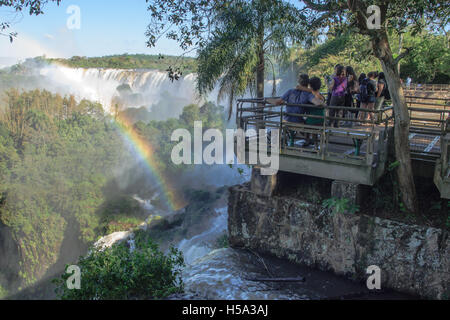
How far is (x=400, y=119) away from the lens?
251 inches

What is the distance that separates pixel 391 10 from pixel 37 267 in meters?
30.7

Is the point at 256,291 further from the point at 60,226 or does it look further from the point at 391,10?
the point at 60,226

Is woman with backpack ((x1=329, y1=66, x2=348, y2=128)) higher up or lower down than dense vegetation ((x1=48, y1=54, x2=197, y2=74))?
lower down

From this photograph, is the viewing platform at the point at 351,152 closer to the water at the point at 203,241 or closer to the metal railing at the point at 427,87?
the water at the point at 203,241

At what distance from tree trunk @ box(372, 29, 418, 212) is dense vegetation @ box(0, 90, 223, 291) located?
76.5 ft

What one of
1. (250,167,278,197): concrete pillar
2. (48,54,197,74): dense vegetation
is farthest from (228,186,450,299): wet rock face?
(48,54,197,74): dense vegetation

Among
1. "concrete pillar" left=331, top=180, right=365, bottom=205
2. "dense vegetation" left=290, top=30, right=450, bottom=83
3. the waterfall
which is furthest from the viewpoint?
the waterfall

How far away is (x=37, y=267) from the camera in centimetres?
2967

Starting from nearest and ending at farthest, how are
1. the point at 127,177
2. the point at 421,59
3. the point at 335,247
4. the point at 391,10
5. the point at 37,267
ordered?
1. the point at 335,247
2. the point at 391,10
3. the point at 421,59
4. the point at 37,267
5. the point at 127,177

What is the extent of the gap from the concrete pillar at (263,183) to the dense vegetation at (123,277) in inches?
89.0

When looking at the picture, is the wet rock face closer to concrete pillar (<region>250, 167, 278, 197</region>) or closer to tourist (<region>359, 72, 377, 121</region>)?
concrete pillar (<region>250, 167, 278, 197</region>)

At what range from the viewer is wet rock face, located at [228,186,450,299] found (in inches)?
246

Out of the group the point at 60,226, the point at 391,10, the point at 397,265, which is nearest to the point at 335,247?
the point at 397,265

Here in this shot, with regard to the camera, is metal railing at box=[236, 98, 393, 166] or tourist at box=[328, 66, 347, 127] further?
tourist at box=[328, 66, 347, 127]
